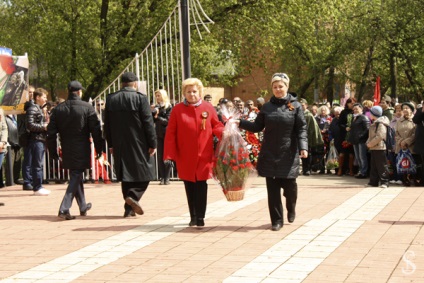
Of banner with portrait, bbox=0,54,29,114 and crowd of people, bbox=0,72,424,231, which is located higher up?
banner with portrait, bbox=0,54,29,114

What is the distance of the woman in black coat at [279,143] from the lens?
10164mm

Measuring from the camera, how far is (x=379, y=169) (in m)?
16.0

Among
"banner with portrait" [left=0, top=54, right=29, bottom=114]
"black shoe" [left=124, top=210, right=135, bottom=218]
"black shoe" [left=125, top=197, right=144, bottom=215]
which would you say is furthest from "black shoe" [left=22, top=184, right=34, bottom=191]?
"black shoe" [left=125, top=197, right=144, bottom=215]

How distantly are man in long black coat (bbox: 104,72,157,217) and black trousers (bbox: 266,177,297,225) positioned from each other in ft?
5.83

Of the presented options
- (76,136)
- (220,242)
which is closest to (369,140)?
(76,136)

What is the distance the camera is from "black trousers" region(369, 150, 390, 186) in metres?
15.9

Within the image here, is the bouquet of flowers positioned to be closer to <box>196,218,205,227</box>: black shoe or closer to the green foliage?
<box>196,218,205,227</box>: black shoe

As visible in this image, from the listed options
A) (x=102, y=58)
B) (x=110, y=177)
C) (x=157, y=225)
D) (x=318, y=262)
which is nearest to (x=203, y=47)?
(x=102, y=58)

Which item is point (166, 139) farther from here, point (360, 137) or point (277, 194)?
point (360, 137)

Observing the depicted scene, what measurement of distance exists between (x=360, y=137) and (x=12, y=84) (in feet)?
23.1

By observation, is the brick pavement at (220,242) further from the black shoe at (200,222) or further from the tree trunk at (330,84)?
the tree trunk at (330,84)

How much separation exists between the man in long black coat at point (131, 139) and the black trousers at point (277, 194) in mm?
1778

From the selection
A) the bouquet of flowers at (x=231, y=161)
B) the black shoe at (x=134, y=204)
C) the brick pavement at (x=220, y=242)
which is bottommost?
the brick pavement at (x=220, y=242)

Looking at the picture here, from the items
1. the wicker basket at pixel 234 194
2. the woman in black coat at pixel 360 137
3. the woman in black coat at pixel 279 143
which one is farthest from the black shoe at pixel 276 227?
the woman in black coat at pixel 360 137
